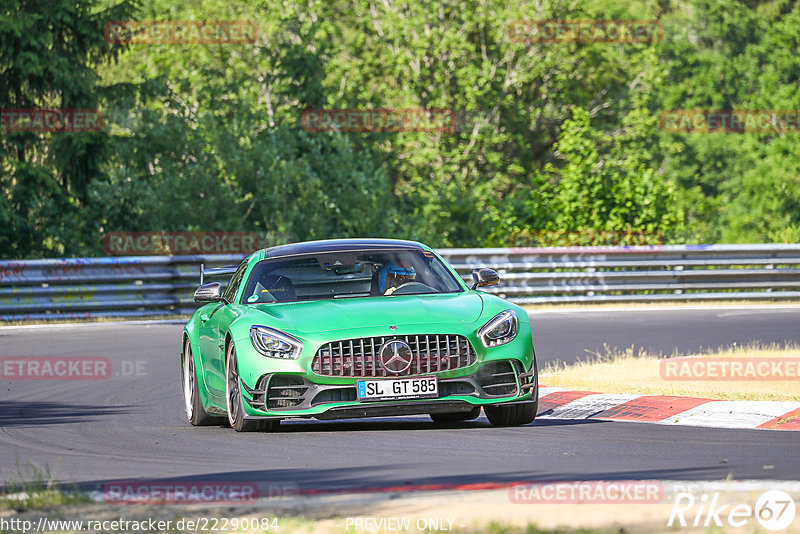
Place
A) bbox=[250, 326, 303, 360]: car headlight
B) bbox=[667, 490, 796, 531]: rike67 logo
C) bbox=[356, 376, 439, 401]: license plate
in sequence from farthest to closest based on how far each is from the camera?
bbox=[250, 326, 303, 360]: car headlight, bbox=[356, 376, 439, 401]: license plate, bbox=[667, 490, 796, 531]: rike67 logo

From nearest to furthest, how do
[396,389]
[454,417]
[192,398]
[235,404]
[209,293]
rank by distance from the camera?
[396,389] → [235,404] → [209,293] → [454,417] → [192,398]

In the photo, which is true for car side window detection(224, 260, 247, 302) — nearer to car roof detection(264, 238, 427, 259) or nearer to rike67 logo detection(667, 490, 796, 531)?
car roof detection(264, 238, 427, 259)

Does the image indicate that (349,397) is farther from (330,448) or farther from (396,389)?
(330,448)

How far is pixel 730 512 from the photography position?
535cm

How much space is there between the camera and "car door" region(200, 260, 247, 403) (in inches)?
388

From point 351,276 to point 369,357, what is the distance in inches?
65.3

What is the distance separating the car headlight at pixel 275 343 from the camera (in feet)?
29.9

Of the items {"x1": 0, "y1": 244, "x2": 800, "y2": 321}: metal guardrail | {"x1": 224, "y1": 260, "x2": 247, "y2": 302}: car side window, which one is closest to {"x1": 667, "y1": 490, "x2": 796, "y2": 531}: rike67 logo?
{"x1": 224, "y1": 260, "x2": 247, "y2": 302}: car side window

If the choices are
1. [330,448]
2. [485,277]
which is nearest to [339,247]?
[485,277]

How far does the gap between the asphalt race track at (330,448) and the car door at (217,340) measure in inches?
13.4

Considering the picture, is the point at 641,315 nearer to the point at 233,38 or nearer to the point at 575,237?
the point at 575,237

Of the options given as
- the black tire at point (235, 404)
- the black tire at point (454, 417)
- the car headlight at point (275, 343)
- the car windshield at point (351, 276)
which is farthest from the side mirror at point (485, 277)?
the black tire at point (235, 404)

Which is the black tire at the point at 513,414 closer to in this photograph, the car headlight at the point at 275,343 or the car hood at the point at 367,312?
the car hood at the point at 367,312

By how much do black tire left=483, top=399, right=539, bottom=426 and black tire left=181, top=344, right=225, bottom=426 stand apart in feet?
7.32
